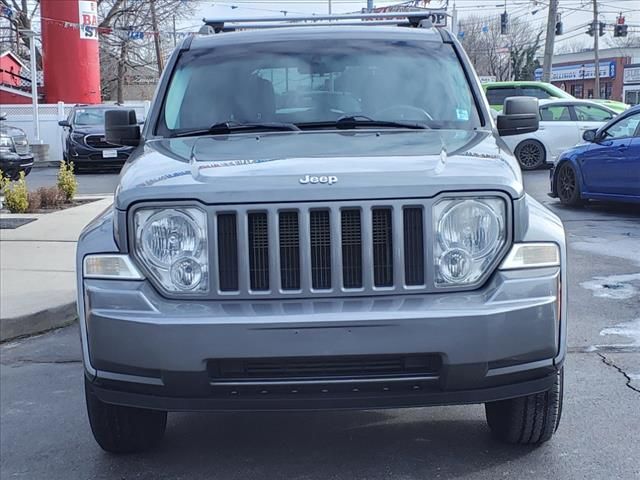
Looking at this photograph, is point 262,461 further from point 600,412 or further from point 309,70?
point 309,70

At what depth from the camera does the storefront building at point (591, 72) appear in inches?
2539

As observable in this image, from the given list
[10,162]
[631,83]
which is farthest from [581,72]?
[10,162]

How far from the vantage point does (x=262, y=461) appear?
4.04 m

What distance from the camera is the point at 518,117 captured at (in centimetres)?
508

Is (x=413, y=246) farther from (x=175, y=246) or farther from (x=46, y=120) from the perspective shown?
(x=46, y=120)

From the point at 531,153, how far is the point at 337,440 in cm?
1509

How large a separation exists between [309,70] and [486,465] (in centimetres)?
234

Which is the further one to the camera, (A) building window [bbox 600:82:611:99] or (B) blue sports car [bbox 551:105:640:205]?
(A) building window [bbox 600:82:611:99]

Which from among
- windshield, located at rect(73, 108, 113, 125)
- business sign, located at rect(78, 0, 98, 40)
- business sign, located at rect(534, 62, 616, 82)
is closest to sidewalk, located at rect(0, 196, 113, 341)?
windshield, located at rect(73, 108, 113, 125)

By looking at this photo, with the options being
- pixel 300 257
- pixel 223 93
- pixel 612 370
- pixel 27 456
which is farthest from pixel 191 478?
pixel 612 370

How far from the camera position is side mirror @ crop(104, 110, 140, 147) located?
5.03 m

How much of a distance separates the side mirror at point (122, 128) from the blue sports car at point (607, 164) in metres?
8.35

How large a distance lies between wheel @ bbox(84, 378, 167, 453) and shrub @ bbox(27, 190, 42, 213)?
9.56 metres

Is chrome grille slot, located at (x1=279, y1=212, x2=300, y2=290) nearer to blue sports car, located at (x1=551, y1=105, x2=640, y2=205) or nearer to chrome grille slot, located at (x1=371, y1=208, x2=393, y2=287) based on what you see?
chrome grille slot, located at (x1=371, y1=208, x2=393, y2=287)
